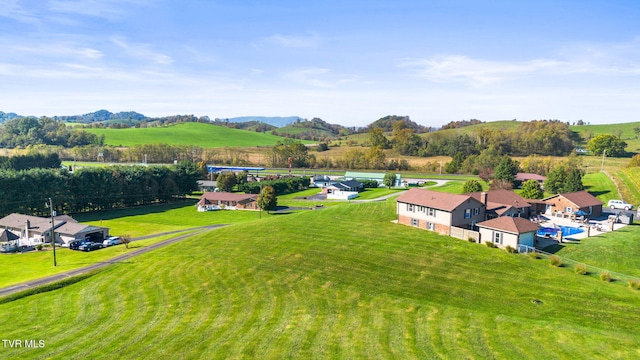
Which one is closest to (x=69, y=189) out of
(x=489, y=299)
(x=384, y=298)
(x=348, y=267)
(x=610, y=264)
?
(x=348, y=267)

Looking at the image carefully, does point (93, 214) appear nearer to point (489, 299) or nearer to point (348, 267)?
point (348, 267)

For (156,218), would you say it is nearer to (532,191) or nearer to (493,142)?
(532,191)

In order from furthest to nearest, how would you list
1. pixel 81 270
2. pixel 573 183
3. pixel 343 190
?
pixel 343 190, pixel 573 183, pixel 81 270

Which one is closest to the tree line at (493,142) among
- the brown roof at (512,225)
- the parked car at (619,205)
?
the parked car at (619,205)

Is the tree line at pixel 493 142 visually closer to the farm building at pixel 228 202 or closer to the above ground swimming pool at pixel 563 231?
the farm building at pixel 228 202

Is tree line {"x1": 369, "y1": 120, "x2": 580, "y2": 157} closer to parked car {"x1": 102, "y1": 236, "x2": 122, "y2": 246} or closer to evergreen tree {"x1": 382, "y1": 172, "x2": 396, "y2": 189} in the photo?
evergreen tree {"x1": 382, "y1": 172, "x2": 396, "y2": 189}

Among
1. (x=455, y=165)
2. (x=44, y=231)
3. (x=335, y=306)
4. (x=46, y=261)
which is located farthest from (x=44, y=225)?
(x=455, y=165)

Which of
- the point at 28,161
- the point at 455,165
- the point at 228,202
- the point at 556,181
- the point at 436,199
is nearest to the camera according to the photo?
the point at 436,199
